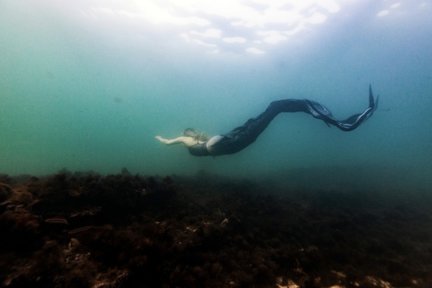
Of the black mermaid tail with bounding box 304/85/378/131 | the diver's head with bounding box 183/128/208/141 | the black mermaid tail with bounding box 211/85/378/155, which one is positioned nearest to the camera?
the black mermaid tail with bounding box 304/85/378/131

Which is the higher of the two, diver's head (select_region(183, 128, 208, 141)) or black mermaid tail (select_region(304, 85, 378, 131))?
black mermaid tail (select_region(304, 85, 378, 131))

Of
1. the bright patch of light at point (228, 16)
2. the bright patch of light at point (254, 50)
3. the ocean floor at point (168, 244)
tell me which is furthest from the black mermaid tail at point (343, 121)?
the bright patch of light at point (254, 50)

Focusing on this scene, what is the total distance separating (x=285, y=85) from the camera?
75.5 meters

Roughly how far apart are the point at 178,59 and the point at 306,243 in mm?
47323

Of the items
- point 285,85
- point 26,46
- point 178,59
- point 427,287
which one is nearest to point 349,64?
point 285,85

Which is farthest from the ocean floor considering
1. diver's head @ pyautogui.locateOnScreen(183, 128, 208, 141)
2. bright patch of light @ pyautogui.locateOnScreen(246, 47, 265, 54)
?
bright patch of light @ pyautogui.locateOnScreen(246, 47, 265, 54)

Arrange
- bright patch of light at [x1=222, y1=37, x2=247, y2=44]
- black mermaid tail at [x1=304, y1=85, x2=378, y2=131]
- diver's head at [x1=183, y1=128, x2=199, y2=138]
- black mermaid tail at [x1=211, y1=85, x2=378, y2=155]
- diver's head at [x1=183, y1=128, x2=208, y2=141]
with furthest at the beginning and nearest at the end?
bright patch of light at [x1=222, y1=37, x2=247, y2=44], diver's head at [x1=183, y1=128, x2=199, y2=138], diver's head at [x1=183, y1=128, x2=208, y2=141], black mermaid tail at [x1=211, y1=85, x2=378, y2=155], black mermaid tail at [x1=304, y1=85, x2=378, y2=131]

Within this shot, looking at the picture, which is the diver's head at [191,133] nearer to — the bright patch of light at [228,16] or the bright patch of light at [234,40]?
the bright patch of light at [228,16]

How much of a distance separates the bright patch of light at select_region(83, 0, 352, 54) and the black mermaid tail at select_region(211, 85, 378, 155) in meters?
18.1

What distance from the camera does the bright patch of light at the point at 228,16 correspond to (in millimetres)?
25641

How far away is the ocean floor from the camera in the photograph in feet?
Answer: 13.2

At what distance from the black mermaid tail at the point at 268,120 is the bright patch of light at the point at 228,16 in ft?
59.5

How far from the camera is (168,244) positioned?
4883mm

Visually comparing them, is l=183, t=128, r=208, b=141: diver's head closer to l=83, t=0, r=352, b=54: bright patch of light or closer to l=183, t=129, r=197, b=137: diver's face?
l=183, t=129, r=197, b=137: diver's face
